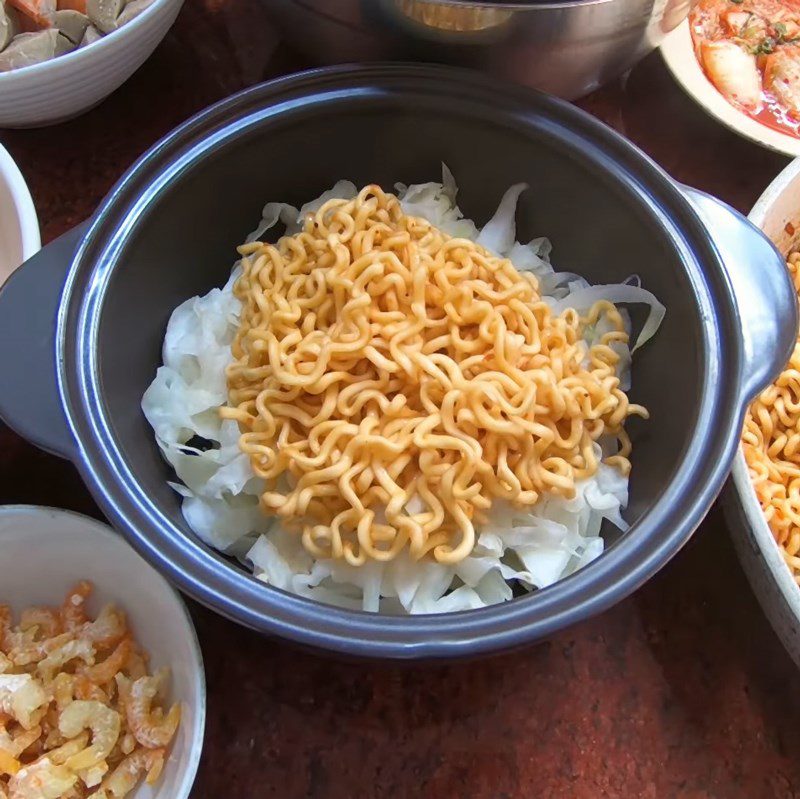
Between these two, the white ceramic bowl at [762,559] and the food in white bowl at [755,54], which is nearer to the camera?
the white ceramic bowl at [762,559]

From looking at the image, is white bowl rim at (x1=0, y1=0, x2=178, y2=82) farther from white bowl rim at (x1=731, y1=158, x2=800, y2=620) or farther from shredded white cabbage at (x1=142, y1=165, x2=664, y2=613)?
white bowl rim at (x1=731, y1=158, x2=800, y2=620)

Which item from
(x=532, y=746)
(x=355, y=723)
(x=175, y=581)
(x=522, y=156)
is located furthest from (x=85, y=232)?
(x=532, y=746)

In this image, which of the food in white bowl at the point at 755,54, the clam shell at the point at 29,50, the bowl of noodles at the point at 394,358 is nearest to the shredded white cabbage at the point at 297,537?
the bowl of noodles at the point at 394,358

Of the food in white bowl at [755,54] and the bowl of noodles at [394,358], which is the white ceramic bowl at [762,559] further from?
the food in white bowl at [755,54]

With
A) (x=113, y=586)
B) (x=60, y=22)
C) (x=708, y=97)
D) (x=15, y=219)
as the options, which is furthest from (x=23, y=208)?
(x=708, y=97)

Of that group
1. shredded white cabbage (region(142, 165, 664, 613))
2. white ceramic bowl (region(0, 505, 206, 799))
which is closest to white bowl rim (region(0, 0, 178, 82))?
shredded white cabbage (region(142, 165, 664, 613))

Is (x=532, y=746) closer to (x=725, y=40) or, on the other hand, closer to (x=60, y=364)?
(x=60, y=364)
